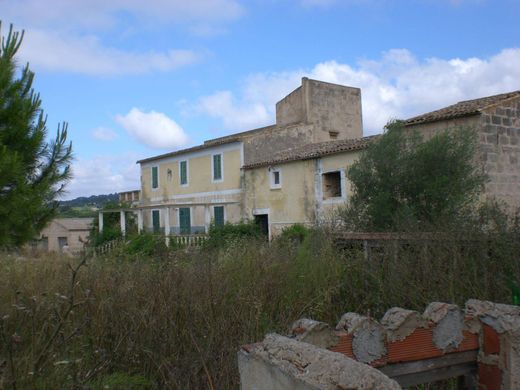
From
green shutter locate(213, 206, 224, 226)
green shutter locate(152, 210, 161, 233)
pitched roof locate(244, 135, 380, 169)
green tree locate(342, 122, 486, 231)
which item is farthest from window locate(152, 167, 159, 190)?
green tree locate(342, 122, 486, 231)

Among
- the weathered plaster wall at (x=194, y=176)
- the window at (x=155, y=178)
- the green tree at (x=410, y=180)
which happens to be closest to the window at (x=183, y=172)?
the weathered plaster wall at (x=194, y=176)

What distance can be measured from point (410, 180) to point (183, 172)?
19.5m

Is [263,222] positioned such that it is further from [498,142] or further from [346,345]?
[346,345]

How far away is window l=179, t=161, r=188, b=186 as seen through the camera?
27.5 m

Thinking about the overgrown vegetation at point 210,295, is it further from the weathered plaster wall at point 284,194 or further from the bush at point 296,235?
the weathered plaster wall at point 284,194

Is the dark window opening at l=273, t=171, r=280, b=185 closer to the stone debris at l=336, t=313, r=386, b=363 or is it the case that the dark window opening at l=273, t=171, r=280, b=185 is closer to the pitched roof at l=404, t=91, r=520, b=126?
the pitched roof at l=404, t=91, r=520, b=126

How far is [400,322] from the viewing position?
2.52 meters

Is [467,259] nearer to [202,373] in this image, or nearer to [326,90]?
[202,373]

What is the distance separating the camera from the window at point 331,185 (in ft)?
63.4

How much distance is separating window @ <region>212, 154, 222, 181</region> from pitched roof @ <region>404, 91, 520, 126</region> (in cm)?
1192

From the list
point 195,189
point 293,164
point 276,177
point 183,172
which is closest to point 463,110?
point 293,164

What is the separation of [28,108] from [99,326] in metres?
3.59

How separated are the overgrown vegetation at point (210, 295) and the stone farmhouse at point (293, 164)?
30.5 feet

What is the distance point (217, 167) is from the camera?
25.3m
